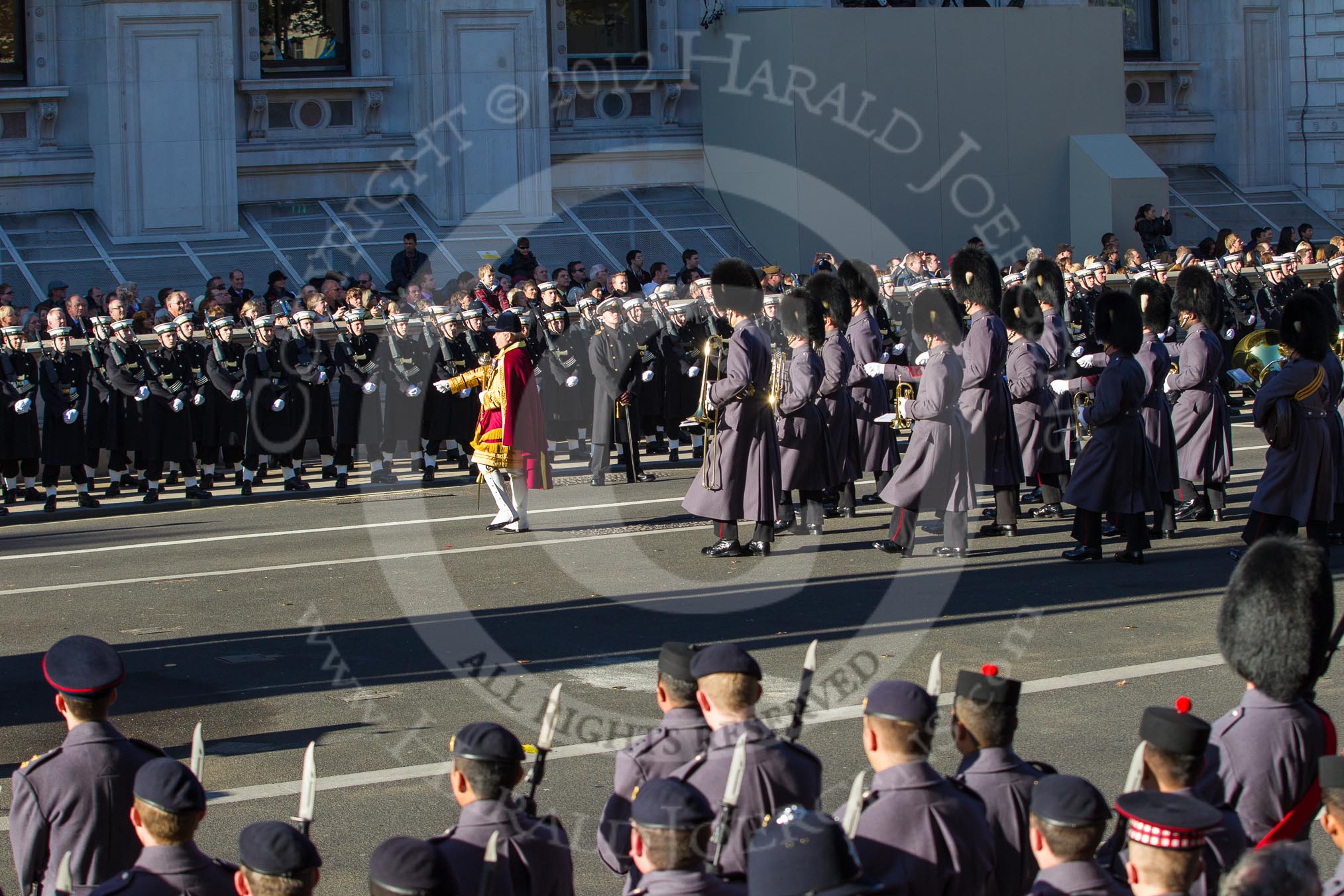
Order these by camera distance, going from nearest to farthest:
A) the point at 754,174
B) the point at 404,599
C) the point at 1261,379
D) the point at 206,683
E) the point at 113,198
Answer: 1. the point at 206,683
2. the point at 404,599
3. the point at 1261,379
4. the point at 113,198
5. the point at 754,174

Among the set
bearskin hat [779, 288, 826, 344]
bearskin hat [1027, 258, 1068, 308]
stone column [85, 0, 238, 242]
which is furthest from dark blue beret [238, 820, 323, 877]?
stone column [85, 0, 238, 242]

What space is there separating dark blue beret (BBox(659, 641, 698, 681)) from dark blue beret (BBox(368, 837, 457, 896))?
1.32 m

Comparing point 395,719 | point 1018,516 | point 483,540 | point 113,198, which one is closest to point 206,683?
point 395,719

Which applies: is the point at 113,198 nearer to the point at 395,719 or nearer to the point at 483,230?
the point at 483,230

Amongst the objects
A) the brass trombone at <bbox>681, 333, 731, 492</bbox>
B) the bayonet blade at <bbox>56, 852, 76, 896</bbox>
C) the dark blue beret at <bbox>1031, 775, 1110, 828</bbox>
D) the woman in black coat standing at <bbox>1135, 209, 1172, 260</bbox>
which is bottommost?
the bayonet blade at <bbox>56, 852, 76, 896</bbox>

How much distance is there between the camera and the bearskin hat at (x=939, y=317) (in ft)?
37.0

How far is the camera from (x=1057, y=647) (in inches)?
344

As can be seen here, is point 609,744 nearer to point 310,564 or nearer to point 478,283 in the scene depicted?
point 310,564

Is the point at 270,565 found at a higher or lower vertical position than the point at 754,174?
lower

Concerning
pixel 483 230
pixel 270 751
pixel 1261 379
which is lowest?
pixel 270 751

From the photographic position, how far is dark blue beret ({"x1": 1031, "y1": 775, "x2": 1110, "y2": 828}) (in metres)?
3.79

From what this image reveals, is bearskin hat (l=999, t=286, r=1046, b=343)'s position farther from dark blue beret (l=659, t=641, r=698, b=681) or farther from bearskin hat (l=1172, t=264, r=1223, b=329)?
dark blue beret (l=659, t=641, r=698, b=681)

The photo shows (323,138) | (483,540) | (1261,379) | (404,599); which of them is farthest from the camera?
(323,138)

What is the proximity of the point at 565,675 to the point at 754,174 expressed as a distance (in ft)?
58.6
